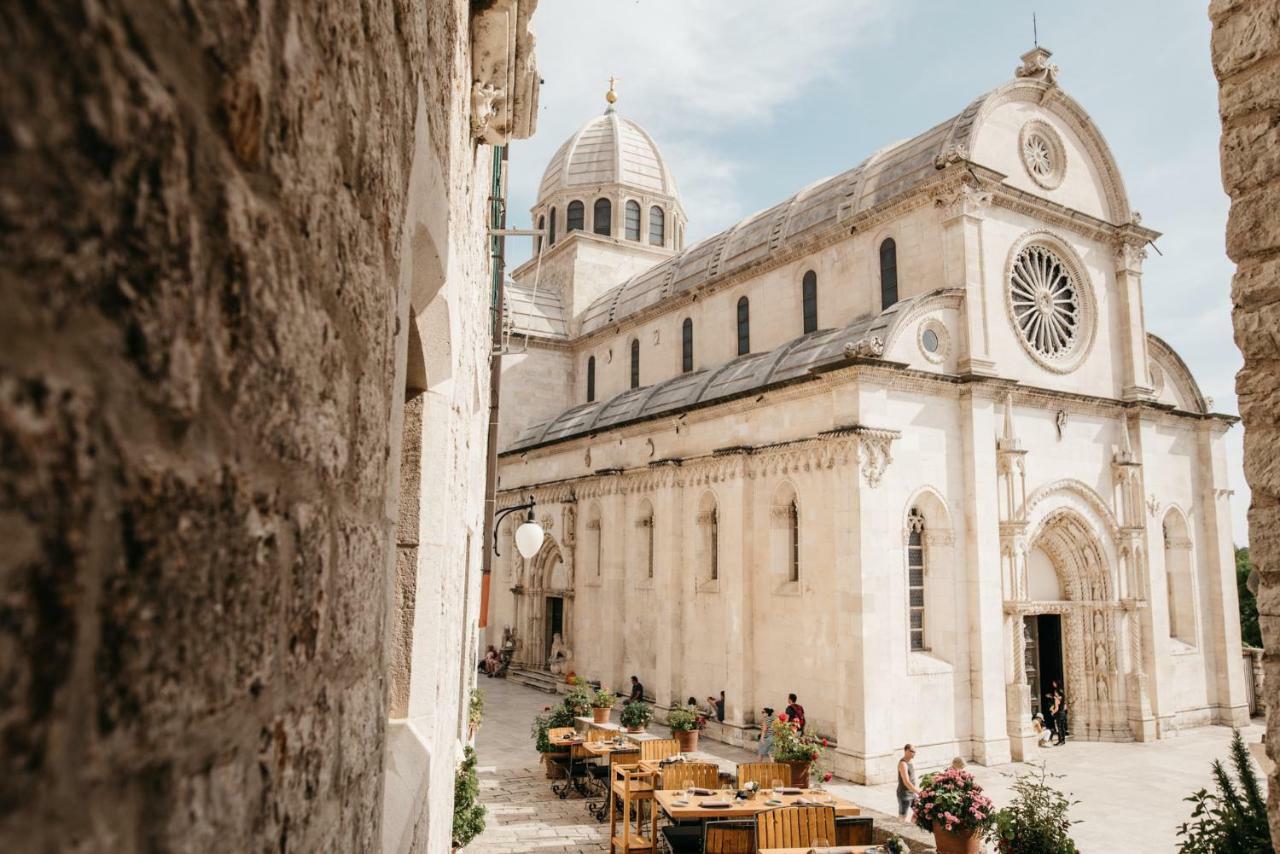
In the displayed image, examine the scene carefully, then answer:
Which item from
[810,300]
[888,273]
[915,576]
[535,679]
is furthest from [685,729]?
[535,679]

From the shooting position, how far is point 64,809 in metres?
0.69

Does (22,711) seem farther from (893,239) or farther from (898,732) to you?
(893,239)

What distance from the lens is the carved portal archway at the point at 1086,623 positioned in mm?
18906

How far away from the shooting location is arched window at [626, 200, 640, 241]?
3506 centimetres

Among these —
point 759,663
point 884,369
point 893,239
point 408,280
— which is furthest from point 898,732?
point 408,280

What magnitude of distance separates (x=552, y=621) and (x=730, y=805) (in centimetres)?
1747

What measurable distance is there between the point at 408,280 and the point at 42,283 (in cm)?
171

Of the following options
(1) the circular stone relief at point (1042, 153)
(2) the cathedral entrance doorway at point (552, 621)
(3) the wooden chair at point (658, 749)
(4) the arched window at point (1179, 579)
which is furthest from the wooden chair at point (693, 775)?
(1) the circular stone relief at point (1042, 153)

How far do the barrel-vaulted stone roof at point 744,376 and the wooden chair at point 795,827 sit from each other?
353 inches

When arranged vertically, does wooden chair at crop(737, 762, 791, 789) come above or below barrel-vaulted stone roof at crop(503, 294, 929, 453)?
below

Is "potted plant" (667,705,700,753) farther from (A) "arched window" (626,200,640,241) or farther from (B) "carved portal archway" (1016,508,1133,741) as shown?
(A) "arched window" (626,200,640,241)

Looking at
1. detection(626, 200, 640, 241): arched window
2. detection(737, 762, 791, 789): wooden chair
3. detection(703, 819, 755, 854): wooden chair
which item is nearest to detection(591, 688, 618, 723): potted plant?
detection(737, 762, 791, 789): wooden chair

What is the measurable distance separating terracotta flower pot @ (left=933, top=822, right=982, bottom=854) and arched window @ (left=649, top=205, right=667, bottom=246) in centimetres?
2904

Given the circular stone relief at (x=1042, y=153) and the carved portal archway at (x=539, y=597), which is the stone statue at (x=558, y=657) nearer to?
the carved portal archway at (x=539, y=597)
